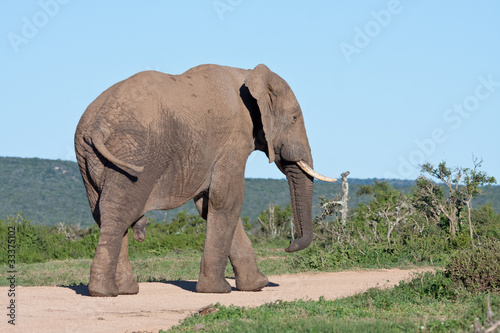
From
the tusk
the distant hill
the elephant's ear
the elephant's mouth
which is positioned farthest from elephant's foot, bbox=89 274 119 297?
the distant hill

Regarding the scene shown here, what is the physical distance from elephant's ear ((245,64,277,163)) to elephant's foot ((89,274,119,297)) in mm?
2985

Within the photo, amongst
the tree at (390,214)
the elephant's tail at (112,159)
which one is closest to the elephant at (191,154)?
the elephant's tail at (112,159)

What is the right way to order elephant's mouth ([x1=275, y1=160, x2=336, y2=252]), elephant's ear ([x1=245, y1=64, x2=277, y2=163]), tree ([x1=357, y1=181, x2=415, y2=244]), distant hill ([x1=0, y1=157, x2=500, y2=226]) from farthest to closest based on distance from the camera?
1. distant hill ([x1=0, y1=157, x2=500, y2=226])
2. tree ([x1=357, y1=181, x2=415, y2=244])
3. elephant's mouth ([x1=275, y1=160, x2=336, y2=252])
4. elephant's ear ([x1=245, y1=64, x2=277, y2=163])

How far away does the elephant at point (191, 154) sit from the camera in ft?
31.0

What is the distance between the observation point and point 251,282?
11188 mm

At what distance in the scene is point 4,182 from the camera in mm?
66812

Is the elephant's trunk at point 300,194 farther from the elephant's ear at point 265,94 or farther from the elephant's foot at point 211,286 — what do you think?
the elephant's foot at point 211,286

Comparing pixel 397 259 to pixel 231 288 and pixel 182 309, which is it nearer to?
pixel 231 288

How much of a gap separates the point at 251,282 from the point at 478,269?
10.9ft

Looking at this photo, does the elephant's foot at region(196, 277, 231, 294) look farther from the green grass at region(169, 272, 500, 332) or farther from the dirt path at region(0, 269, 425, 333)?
the green grass at region(169, 272, 500, 332)

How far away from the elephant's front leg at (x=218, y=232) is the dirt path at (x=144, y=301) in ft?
0.75

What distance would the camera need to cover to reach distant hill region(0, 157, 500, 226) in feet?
192

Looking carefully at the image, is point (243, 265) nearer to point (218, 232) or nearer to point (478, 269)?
point (218, 232)

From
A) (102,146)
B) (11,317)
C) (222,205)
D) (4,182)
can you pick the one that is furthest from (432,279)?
(4,182)
